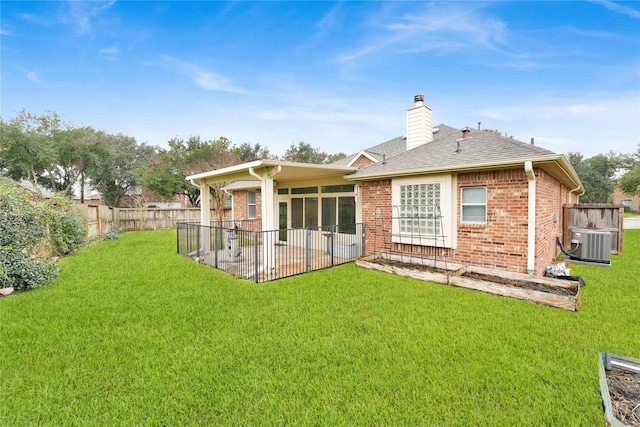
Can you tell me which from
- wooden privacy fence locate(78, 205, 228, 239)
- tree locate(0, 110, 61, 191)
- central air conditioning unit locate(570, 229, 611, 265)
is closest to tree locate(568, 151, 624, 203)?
central air conditioning unit locate(570, 229, 611, 265)

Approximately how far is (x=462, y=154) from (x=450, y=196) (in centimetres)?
106

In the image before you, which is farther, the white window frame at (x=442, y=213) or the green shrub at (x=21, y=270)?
the white window frame at (x=442, y=213)

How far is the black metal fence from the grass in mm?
1410

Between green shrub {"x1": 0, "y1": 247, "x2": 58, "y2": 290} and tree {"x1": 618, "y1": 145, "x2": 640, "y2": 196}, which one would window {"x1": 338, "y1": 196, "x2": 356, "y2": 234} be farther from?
tree {"x1": 618, "y1": 145, "x2": 640, "y2": 196}

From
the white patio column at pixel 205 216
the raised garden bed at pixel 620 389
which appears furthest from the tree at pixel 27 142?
the raised garden bed at pixel 620 389

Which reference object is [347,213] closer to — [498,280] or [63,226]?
[498,280]

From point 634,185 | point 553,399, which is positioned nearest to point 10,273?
point 553,399

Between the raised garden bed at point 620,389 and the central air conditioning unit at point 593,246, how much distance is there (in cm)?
693

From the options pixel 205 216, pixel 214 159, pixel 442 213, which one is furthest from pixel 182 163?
pixel 442 213

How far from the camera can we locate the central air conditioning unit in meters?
7.63

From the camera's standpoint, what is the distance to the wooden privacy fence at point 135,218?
45.9 feet

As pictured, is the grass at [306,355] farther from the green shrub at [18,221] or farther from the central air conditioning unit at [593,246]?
the central air conditioning unit at [593,246]

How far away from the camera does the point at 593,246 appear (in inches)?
308

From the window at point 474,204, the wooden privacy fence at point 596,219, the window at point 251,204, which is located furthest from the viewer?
the window at point 251,204
